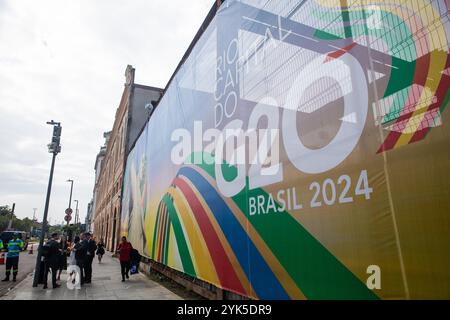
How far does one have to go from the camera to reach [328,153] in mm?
3449

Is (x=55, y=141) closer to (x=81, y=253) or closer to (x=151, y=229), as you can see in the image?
(x=81, y=253)

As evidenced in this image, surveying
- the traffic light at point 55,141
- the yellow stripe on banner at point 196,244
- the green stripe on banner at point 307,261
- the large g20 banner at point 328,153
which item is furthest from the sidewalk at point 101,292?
the traffic light at point 55,141

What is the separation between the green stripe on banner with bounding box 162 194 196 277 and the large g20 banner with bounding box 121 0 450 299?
360 mm

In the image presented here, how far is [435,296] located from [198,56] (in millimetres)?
7767

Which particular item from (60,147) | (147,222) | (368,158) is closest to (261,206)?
(368,158)

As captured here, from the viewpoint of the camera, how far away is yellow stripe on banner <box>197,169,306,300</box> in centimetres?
370

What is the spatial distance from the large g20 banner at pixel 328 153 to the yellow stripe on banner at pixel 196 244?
7cm

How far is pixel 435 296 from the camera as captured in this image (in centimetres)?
230

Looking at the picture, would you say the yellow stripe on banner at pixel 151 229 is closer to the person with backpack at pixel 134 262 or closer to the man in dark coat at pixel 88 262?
the person with backpack at pixel 134 262

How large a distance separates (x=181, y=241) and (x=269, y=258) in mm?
4060

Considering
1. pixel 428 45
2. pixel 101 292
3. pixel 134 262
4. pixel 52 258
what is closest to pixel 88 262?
pixel 52 258

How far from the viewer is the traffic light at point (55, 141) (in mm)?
11484

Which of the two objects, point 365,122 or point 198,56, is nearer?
point 365,122

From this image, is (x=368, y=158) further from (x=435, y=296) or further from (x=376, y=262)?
(x=435, y=296)
